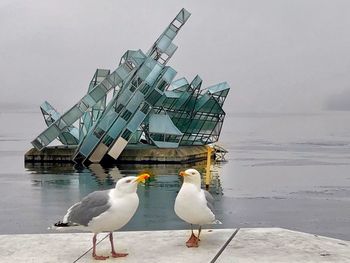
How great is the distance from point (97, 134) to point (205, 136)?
2599 centimetres

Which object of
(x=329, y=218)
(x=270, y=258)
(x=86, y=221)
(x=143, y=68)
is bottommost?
(x=329, y=218)

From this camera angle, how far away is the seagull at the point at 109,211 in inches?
344

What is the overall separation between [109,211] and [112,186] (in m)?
42.9

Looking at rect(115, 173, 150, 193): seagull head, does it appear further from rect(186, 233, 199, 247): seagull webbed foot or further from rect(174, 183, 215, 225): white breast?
rect(186, 233, 199, 247): seagull webbed foot

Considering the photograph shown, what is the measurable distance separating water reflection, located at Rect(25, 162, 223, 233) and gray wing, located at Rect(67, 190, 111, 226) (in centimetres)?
2142

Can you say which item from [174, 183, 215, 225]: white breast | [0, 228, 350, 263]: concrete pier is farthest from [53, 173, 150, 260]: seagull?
[174, 183, 215, 225]: white breast

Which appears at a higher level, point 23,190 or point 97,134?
point 97,134

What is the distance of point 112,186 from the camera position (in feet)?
168

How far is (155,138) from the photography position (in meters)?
82.9

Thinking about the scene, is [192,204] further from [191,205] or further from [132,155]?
[132,155]

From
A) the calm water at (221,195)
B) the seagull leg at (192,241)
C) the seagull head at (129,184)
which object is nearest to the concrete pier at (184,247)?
the seagull leg at (192,241)

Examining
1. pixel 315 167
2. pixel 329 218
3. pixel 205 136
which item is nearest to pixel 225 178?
pixel 315 167

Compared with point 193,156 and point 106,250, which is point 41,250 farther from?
point 193,156

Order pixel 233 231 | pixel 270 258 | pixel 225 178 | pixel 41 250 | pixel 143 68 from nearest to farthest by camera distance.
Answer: pixel 270 258 → pixel 41 250 → pixel 233 231 → pixel 225 178 → pixel 143 68
